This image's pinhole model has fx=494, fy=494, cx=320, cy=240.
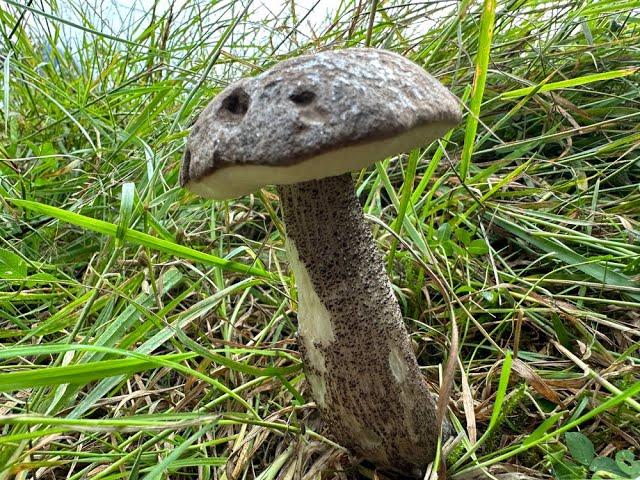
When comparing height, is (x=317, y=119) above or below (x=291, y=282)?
above

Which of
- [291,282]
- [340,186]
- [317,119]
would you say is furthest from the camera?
[291,282]

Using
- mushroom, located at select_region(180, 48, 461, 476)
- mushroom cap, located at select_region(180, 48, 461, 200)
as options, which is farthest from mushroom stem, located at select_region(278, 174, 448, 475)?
mushroom cap, located at select_region(180, 48, 461, 200)

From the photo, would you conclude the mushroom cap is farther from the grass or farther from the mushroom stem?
the grass

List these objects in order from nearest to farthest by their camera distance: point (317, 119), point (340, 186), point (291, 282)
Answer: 1. point (317, 119)
2. point (340, 186)
3. point (291, 282)

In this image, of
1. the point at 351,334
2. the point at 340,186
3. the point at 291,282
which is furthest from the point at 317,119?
the point at 291,282

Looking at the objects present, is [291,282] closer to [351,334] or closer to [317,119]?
[351,334]

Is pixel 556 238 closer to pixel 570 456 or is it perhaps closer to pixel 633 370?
pixel 633 370

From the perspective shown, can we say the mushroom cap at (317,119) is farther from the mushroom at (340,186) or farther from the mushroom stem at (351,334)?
the mushroom stem at (351,334)
